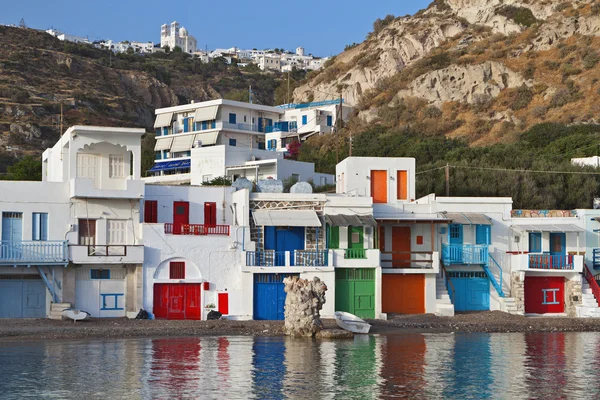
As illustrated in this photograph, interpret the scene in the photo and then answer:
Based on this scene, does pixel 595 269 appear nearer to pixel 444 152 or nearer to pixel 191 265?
pixel 191 265

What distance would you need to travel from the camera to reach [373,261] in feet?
137

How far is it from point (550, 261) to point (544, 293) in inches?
72.1

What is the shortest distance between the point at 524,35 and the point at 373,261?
77.9 meters

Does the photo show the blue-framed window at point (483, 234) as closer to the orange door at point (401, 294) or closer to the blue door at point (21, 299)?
the orange door at point (401, 294)

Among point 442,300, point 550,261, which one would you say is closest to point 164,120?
point 442,300

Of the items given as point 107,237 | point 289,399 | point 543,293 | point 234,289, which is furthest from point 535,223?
point 289,399

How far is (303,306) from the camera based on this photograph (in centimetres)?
3606

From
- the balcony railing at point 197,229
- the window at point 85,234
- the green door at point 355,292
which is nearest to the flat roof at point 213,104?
the balcony railing at point 197,229

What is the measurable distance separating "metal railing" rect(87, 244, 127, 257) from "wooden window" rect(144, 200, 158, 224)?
279 cm

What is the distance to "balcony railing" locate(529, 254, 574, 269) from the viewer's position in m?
44.1

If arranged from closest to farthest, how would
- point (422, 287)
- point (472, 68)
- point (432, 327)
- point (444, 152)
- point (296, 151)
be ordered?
point (432, 327) → point (422, 287) → point (444, 152) → point (296, 151) → point (472, 68)

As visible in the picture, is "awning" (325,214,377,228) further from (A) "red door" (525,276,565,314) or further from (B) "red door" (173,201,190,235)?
(A) "red door" (525,276,565,314)

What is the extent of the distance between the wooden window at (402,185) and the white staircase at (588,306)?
9.54 metres

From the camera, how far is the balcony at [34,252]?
38.1 metres
